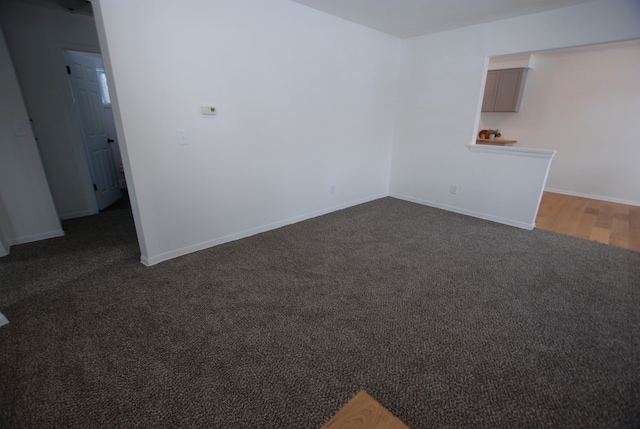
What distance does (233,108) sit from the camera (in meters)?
2.78

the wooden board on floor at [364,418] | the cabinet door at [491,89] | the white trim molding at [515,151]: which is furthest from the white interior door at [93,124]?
the cabinet door at [491,89]

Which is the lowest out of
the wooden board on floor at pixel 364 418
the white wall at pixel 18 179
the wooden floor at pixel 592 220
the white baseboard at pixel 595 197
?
the wooden floor at pixel 592 220

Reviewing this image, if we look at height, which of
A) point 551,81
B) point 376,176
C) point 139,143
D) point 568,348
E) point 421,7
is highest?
point 421,7

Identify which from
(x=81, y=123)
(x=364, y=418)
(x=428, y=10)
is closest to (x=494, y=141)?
(x=428, y=10)

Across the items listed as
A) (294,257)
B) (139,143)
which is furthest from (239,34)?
(294,257)

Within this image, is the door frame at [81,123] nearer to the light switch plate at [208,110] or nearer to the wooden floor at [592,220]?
the light switch plate at [208,110]

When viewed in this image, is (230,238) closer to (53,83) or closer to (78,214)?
(78,214)

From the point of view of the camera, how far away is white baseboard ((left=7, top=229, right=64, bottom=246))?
2914 millimetres

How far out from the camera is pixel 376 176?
4.66 m

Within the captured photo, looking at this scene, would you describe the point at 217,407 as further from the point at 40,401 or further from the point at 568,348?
A: the point at 568,348

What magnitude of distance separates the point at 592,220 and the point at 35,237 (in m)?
6.78

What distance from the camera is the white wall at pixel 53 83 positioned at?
10.0ft

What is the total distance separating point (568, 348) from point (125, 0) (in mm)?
3727

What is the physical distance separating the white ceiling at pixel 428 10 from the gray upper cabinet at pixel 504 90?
93.4 inches
